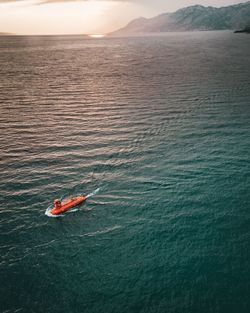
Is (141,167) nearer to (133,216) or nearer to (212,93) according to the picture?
(133,216)

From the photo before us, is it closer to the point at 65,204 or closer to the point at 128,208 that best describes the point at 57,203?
the point at 65,204

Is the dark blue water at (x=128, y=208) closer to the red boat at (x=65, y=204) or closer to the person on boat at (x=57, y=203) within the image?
the red boat at (x=65, y=204)

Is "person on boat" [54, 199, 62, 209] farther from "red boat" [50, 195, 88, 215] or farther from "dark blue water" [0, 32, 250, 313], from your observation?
"dark blue water" [0, 32, 250, 313]

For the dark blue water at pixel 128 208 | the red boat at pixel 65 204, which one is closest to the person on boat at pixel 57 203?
the red boat at pixel 65 204

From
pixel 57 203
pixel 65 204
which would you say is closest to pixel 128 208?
pixel 65 204

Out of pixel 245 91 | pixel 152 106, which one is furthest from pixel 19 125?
pixel 245 91

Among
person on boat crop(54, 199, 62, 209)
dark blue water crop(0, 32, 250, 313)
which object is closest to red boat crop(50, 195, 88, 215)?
person on boat crop(54, 199, 62, 209)
